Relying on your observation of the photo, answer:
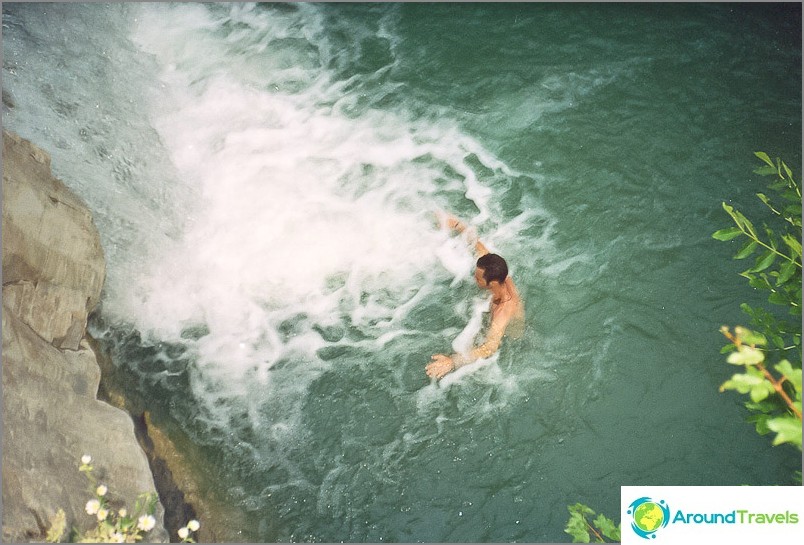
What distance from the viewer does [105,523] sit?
3.24 m

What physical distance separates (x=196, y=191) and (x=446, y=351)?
2.53 meters

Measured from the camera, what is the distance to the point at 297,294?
4863mm

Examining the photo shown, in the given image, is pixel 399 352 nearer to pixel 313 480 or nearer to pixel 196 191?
pixel 313 480

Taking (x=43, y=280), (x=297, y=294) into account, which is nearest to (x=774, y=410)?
(x=297, y=294)

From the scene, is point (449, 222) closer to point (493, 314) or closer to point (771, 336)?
point (493, 314)

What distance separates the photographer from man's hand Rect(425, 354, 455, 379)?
4453 mm

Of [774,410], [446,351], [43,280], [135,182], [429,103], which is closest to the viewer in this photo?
[774,410]

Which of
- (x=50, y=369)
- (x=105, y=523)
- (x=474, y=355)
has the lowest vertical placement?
(x=474, y=355)

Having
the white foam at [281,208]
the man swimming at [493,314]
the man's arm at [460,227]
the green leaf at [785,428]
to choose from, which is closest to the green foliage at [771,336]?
the green leaf at [785,428]

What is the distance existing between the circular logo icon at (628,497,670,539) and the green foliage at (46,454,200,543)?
213 cm

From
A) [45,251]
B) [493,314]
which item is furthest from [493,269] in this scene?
[45,251]

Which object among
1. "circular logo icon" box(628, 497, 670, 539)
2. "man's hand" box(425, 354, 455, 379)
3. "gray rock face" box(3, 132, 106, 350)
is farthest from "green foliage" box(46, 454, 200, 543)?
"circular logo icon" box(628, 497, 670, 539)

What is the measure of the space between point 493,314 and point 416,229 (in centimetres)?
102

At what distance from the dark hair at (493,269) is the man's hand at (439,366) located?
64 centimetres
